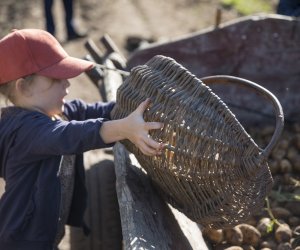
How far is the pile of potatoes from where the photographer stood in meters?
2.81

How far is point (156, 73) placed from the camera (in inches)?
90.2

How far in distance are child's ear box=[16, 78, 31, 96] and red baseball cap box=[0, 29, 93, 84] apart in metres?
0.03

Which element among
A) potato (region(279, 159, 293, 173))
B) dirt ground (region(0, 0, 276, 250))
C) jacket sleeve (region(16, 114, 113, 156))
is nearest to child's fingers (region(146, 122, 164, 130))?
jacket sleeve (region(16, 114, 113, 156))

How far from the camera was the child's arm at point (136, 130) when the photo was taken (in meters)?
2.11

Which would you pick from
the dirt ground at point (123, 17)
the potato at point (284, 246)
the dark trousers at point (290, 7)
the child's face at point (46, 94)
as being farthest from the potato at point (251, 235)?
Result: the dirt ground at point (123, 17)

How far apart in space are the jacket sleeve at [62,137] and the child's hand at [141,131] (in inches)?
4.3

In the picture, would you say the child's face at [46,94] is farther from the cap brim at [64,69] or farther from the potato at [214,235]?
the potato at [214,235]

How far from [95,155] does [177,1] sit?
3.90 metres

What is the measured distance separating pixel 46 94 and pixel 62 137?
27cm

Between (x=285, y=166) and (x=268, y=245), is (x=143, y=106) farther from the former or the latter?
(x=285, y=166)

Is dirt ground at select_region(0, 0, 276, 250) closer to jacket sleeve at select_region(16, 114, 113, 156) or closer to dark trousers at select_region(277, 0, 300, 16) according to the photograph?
dark trousers at select_region(277, 0, 300, 16)

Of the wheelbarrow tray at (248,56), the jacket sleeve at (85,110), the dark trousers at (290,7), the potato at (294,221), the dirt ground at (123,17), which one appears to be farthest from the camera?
the dirt ground at (123,17)

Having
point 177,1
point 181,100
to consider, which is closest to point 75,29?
point 177,1

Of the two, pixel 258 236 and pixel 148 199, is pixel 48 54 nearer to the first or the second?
pixel 148 199
